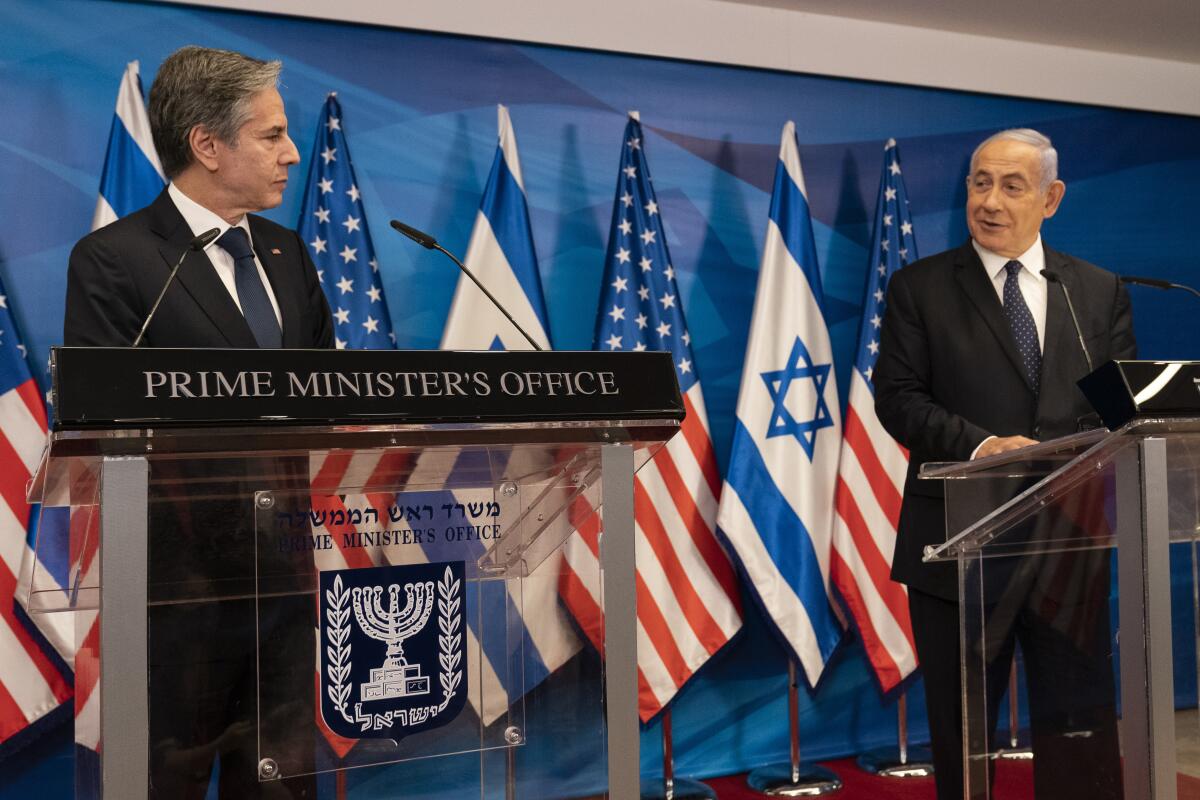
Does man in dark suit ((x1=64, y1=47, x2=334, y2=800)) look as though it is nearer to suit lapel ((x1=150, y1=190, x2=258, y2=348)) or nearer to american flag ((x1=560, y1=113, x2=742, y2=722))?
suit lapel ((x1=150, y1=190, x2=258, y2=348))

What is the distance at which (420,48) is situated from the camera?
4055 mm

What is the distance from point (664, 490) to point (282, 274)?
6.89 ft

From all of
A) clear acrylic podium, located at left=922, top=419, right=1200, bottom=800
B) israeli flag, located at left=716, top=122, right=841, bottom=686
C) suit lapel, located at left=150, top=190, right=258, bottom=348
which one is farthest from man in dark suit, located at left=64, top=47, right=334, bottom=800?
israeli flag, located at left=716, top=122, right=841, bottom=686

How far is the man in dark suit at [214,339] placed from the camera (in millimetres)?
1390

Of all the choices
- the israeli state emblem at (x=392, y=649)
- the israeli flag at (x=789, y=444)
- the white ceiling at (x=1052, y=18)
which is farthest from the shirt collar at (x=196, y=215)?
the white ceiling at (x=1052, y=18)

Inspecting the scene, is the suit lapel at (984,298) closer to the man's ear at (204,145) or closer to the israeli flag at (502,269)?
the israeli flag at (502,269)

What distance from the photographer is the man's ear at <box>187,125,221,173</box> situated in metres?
2.16

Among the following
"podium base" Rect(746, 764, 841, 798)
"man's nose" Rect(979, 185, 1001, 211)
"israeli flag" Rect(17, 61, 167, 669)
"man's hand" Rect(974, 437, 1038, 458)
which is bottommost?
"podium base" Rect(746, 764, 841, 798)

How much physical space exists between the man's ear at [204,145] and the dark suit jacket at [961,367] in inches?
64.0

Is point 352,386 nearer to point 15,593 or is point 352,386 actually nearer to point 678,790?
point 15,593

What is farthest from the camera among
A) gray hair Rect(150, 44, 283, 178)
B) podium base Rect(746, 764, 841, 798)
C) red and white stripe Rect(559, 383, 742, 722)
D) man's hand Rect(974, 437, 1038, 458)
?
podium base Rect(746, 764, 841, 798)

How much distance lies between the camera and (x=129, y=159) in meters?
3.50

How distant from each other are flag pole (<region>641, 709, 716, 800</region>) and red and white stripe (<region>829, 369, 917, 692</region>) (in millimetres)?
749

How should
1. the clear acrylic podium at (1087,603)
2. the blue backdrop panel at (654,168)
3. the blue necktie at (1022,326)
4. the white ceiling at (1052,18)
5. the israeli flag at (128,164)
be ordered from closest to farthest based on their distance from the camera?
the clear acrylic podium at (1087,603)
the blue necktie at (1022,326)
the israeli flag at (128,164)
the blue backdrop panel at (654,168)
the white ceiling at (1052,18)
